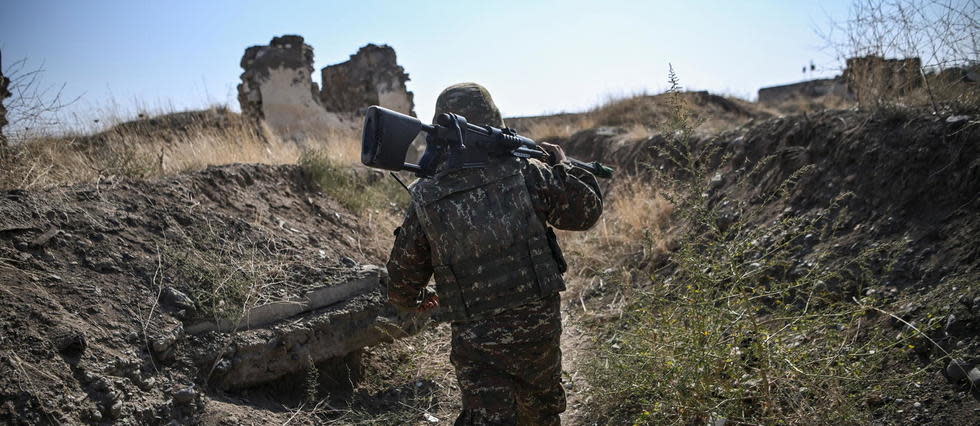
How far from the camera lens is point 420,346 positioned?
5.14m

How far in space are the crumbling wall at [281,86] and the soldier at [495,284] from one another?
11.0 m

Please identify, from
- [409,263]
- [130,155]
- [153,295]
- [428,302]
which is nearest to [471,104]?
[409,263]

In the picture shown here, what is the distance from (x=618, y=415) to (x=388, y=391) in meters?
1.72

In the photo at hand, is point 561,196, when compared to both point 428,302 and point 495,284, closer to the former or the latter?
point 495,284

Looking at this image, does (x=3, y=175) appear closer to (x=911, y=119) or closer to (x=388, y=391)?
(x=388, y=391)

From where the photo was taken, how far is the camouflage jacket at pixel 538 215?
3.07m

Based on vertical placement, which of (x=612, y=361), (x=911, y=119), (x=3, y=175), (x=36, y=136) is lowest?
(x=612, y=361)

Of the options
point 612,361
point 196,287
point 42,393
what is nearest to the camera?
point 42,393

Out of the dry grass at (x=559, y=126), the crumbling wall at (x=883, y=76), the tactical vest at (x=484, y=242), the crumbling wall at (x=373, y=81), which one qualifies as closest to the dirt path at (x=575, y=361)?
the tactical vest at (x=484, y=242)

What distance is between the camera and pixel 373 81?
1476 centimetres

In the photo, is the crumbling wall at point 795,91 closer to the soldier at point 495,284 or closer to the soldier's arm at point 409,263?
the soldier at point 495,284

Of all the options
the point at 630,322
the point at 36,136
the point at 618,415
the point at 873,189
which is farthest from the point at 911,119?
the point at 36,136

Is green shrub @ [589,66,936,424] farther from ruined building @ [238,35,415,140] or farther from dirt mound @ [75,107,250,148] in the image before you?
ruined building @ [238,35,415,140]

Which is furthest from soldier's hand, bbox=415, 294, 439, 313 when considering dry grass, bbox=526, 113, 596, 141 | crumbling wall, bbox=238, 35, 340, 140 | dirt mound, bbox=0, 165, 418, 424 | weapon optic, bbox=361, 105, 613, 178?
crumbling wall, bbox=238, 35, 340, 140
